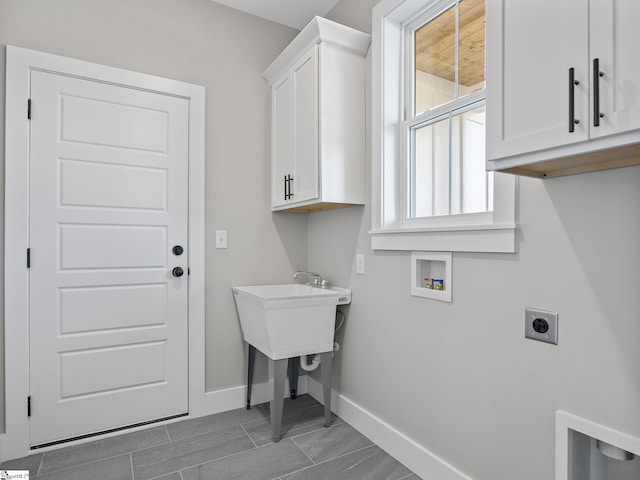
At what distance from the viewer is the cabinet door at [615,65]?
2.79 feet

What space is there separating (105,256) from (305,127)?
1390 millimetres

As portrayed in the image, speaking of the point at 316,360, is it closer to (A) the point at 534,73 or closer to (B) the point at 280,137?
(B) the point at 280,137

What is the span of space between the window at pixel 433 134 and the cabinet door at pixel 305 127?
1.11 feet

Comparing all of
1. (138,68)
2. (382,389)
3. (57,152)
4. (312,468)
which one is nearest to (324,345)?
(382,389)

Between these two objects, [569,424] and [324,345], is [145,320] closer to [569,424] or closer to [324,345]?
[324,345]

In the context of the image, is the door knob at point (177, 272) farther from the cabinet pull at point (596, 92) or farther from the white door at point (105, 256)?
the cabinet pull at point (596, 92)

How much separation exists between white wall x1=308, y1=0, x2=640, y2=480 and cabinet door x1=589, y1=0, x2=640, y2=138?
32 cm

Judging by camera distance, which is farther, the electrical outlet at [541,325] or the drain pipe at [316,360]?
the drain pipe at [316,360]

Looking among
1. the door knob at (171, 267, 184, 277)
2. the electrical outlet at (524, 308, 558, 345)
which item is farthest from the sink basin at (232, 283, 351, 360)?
the electrical outlet at (524, 308, 558, 345)

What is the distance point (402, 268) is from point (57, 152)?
196cm

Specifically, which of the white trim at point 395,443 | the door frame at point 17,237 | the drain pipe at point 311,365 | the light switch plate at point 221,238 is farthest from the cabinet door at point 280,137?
the white trim at point 395,443

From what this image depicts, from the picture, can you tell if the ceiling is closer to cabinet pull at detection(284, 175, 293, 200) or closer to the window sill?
cabinet pull at detection(284, 175, 293, 200)

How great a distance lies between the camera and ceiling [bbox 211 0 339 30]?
101 inches

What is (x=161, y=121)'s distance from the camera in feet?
7.84
